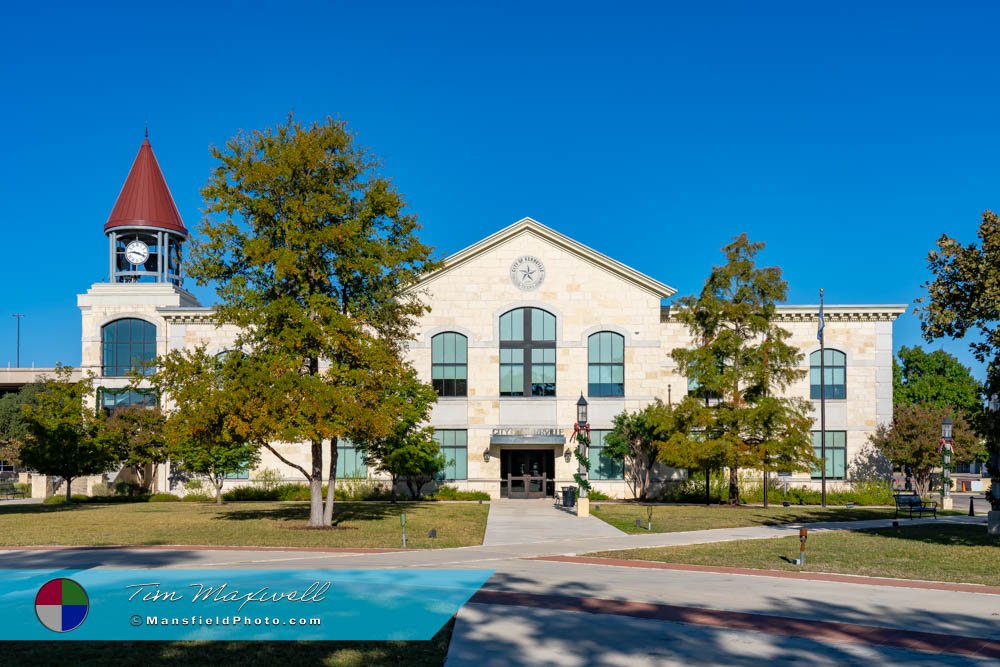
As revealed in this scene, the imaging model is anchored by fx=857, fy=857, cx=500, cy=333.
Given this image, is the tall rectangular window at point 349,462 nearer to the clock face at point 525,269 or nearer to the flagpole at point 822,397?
the clock face at point 525,269

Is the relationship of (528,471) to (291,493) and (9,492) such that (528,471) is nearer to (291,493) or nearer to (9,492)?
(291,493)

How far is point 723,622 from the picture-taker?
13.5m

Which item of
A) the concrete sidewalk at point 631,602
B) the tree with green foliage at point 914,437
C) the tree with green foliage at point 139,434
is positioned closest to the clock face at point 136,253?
the tree with green foliage at point 139,434

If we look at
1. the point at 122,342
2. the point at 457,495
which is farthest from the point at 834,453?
the point at 122,342

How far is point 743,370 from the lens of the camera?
39312 mm

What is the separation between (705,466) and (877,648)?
2711 cm

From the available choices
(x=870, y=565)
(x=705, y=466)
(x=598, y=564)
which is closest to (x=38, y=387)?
(x=705, y=466)

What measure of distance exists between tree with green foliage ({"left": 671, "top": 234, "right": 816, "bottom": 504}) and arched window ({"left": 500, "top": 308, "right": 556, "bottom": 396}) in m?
6.87

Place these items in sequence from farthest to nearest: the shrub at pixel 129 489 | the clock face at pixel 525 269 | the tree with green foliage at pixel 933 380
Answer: the tree with green foliage at pixel 933 380 < the shrub at pixel 129 489 < the clock face at pixel 525 269

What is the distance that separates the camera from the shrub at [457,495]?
140ft

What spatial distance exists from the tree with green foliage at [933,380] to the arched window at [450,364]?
2003 inches

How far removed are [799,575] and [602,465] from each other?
25.4 metres

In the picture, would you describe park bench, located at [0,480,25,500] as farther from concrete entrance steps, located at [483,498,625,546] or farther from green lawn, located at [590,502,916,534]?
green lawn, located at [590,502,916,534]

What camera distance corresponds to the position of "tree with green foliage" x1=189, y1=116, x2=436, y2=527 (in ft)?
84.2
